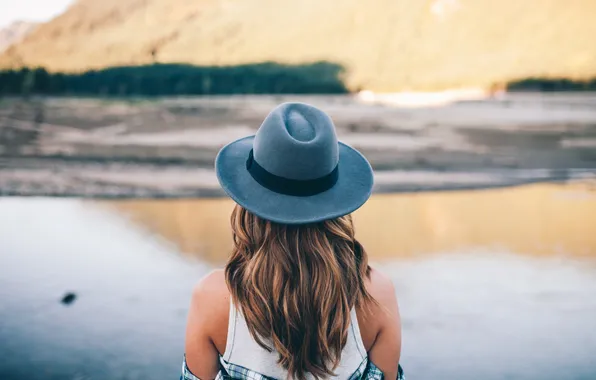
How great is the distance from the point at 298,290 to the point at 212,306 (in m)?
0.18

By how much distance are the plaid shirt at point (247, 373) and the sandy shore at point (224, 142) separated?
6054 millimetres

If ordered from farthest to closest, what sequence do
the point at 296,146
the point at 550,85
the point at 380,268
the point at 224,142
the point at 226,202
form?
1. the point at 550,85
2. the point at 224,142
3. the point at 226,202
4. the point at 380,268
5. the point at 296,146

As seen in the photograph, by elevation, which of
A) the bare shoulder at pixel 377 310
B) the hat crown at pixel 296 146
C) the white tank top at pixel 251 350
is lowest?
the white tank top at pixel 251 350

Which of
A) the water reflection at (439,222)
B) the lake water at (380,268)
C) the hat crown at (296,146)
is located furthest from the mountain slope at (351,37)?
the hat crown at (296,146)

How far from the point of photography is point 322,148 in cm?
109

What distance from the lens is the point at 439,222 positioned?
18.6 feet

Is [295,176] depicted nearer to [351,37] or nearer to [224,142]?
[224,142]

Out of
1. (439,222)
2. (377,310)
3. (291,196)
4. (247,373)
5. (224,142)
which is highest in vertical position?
(291,196)

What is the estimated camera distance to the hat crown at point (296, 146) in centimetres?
108

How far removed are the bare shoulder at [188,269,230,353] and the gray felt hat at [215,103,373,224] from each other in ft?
0.57

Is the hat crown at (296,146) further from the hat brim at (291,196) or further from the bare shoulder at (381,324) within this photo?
the bare shoulder at (381,324)

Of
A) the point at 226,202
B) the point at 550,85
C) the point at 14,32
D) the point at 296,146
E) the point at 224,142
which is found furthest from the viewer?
the point at 550,85

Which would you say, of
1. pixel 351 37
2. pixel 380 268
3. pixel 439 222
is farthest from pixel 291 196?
pixel 351 37

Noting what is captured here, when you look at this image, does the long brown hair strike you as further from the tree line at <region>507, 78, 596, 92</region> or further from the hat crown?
the tree line at <region>507, 78, 596, 92</region>
